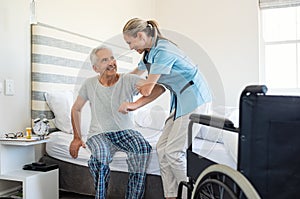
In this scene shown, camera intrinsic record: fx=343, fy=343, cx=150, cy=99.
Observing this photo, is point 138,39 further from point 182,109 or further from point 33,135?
point 33,135

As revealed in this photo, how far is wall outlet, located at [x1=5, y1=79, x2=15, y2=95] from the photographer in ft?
8.08

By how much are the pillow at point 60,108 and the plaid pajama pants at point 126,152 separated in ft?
2.09

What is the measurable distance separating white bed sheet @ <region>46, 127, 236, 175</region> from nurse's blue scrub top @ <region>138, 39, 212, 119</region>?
0.26m

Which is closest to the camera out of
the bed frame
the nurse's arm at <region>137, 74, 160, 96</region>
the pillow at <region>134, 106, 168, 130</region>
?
the nurse's arm at <region>137, 74, 160, 96</region>

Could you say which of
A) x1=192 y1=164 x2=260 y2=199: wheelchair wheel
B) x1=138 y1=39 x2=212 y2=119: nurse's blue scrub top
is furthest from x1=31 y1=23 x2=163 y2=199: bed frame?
x1=192 y1=164 x2=260 y2=199: wheelchair wheel

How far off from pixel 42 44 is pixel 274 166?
6.83ft

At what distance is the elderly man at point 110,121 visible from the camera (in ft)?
6.31

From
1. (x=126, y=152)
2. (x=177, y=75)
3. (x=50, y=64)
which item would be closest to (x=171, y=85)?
(x=177, y=75)

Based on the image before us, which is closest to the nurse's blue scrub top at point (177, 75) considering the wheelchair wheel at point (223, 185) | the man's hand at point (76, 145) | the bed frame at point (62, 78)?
the bed frame at point (62, 78)

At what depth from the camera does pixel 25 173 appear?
2367 millimetres

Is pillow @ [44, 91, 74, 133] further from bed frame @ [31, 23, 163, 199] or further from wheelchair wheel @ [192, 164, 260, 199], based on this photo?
wheelchair wheel @ [192, 164, 260, 199]

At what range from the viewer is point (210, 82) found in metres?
2.04

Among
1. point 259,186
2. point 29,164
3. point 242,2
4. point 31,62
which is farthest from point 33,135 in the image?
point 242,2

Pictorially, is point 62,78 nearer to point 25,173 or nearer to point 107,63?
point 25,173
